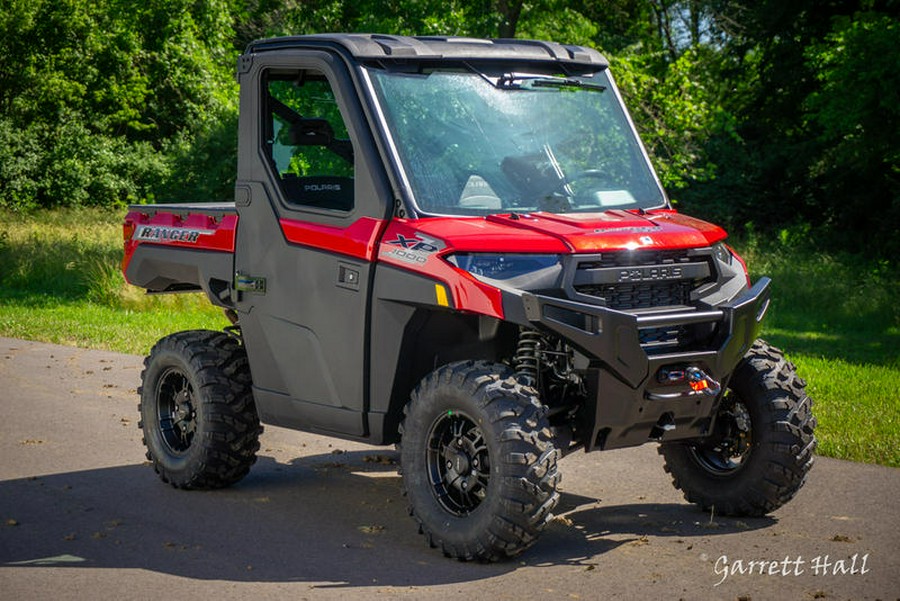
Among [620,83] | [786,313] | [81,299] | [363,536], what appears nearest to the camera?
[363,536]

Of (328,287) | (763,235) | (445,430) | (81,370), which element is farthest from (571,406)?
(763,235)

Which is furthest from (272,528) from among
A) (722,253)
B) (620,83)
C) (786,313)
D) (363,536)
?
(620,83)

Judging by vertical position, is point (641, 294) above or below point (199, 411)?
above

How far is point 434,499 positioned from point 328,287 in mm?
1222

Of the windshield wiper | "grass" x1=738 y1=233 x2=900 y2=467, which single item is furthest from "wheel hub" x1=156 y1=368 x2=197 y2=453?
"grass" x1=738 y1=233 x2=900 y2=467

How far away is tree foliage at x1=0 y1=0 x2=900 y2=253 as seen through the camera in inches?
920

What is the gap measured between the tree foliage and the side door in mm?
15587

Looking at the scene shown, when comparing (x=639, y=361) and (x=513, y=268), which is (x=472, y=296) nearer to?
(x=513, y=268)

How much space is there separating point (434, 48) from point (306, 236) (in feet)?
3.84

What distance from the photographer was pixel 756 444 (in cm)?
712

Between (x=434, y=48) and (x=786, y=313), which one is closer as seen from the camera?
(x=434, y=48)

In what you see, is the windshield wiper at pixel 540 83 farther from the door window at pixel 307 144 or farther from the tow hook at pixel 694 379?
the tow hook at pixel 694 379

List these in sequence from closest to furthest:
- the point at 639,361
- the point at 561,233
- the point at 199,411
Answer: the point at 639,361 < the point at 561,233 < the point at 199,411

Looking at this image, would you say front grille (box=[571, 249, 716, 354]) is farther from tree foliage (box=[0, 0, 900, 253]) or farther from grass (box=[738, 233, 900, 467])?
tree foliage (box=[0, 0, 900, 253])
